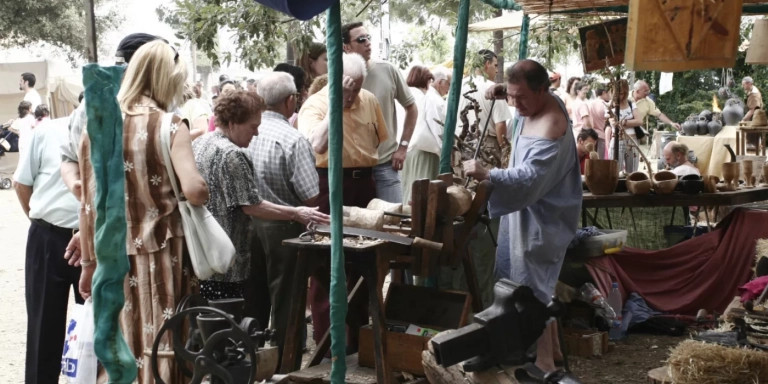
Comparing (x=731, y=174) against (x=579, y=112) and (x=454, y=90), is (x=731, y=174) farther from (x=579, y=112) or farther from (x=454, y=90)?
(x=579, y=112)

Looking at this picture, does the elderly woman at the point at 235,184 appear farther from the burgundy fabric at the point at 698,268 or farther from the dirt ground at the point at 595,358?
the burgundy fabric at the point at 698,268

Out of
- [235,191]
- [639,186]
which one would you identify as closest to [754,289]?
[639,186]

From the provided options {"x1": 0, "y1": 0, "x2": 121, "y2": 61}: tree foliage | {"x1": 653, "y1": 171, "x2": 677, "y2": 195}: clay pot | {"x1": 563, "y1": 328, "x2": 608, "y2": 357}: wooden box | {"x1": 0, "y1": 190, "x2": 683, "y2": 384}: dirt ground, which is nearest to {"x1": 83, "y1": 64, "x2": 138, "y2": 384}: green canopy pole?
{"x1": 0, "y1": 190, "x2": 683, "y2": 384}: dirt ground

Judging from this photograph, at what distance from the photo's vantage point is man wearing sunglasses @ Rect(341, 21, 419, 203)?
247 inches

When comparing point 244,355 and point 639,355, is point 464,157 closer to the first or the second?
point 639,355

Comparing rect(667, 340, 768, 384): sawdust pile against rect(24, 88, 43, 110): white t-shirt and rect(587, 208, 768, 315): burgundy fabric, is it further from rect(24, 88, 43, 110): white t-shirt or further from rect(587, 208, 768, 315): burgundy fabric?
rect(24, 88, 43, 110): white t-shirt

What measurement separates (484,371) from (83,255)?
1.91m

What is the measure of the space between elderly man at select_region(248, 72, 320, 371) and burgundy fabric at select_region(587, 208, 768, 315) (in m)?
2.75

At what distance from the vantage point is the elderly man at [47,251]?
14.9ft

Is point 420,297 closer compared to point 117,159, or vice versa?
point 117,159

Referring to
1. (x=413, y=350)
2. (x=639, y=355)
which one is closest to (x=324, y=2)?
(x=413, y=350)

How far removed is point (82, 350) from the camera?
3830 mm

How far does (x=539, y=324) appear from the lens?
2633 millimetres

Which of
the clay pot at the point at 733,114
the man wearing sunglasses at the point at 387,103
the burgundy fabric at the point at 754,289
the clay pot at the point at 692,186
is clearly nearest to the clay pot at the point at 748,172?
the clay pot at the point at 692,186
